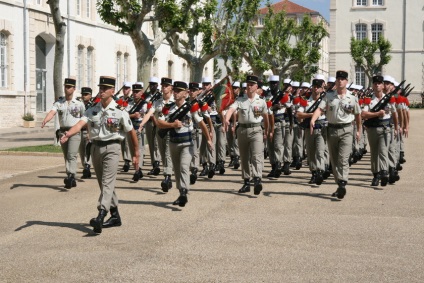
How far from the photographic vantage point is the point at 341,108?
12.9 metres

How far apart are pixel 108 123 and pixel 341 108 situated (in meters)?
4.44

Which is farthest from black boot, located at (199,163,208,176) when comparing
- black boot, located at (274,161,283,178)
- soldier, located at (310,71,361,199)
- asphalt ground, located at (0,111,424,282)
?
soldier, located at (310,71,361,199)

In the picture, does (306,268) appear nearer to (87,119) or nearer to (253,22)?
(87,119)

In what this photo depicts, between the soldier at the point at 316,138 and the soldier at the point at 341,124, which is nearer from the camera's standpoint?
the soldier at the point at 341,124

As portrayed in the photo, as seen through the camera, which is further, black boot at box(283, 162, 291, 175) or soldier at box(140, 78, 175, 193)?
black boot at box(283, 162, 291, 175)

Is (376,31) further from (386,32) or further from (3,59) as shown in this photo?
(3,59)

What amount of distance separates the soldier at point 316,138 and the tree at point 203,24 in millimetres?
12437

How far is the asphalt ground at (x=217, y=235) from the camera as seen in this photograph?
24.5ft

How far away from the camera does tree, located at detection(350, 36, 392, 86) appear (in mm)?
74312

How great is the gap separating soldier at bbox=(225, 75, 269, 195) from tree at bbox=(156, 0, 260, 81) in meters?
14.6

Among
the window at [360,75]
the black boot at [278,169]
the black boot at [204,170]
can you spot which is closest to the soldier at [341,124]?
the black boot at [278,169]

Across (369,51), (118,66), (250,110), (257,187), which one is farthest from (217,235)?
(369,51)

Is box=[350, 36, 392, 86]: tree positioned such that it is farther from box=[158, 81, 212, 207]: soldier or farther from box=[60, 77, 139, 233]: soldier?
box=[60, 77, 139, 233]: soldier

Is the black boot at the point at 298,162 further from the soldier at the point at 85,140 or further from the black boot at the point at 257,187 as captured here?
the black boot at the point at 257,187
